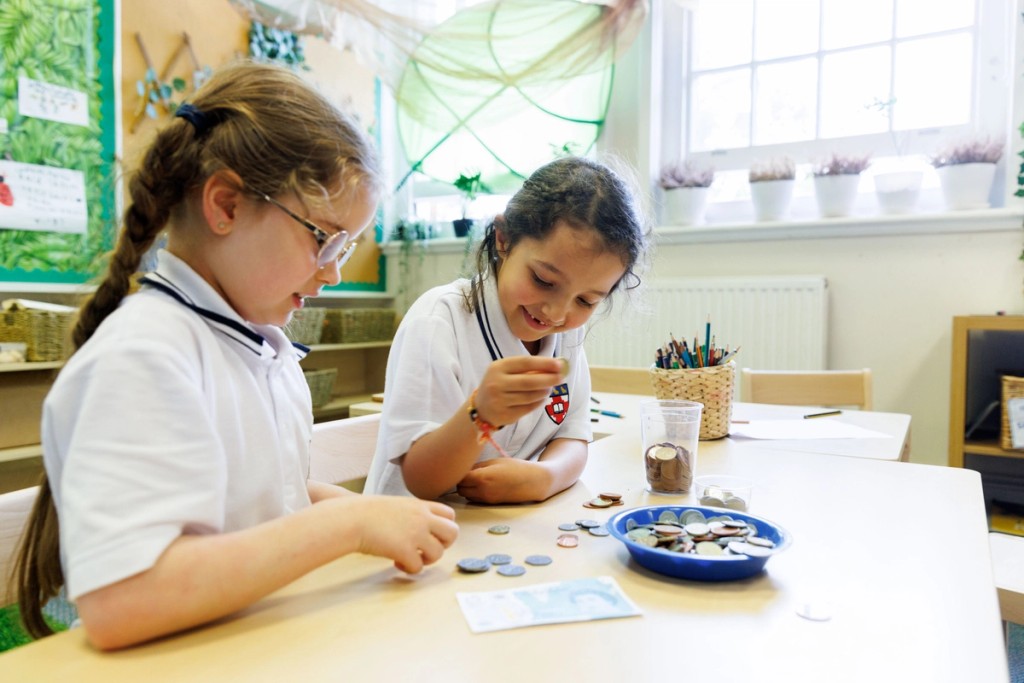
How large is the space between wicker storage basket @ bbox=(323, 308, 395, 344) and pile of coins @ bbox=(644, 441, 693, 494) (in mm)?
2804

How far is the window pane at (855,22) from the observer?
9.87 feet

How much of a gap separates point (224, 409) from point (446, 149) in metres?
3.20

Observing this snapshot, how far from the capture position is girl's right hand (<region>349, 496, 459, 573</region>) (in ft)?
2.20

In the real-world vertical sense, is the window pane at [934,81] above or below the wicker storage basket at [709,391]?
above

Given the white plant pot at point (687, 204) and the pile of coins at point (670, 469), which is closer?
the pile of coins at point (670, 469)

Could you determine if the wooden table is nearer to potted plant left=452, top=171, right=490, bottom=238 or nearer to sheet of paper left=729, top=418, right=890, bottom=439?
sheet of paper left=729, top=418, right=890, bottom=439

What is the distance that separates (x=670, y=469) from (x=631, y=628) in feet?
1.49

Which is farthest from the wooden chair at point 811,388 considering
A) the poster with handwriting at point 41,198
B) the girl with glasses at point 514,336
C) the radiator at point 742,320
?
the poster with handwriting at point 41,198

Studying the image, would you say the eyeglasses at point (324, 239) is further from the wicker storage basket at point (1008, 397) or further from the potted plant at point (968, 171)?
the potted plant at point (968, 171)

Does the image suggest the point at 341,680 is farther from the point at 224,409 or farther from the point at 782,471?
the point at 782,471

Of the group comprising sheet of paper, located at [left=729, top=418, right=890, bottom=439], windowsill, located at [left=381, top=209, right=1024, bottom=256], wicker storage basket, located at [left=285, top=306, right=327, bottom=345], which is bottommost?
sheet of paper, located at [left=729, top=418, right=890, bottom=439]

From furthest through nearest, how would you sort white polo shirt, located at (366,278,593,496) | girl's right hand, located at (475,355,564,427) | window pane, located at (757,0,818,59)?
1. window pane, located at (757,0,818,59)
2. white polo shirt, located at (366,278,593,496)
3. girl's right hand, located at (475,355,564,427)

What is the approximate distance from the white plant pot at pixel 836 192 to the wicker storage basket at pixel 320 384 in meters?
2.25

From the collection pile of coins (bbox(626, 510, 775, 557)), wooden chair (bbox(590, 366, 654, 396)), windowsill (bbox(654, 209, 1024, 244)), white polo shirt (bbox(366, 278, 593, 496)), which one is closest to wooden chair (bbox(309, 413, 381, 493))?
white polo shirt (bbox(366, 278, 593, 496))
